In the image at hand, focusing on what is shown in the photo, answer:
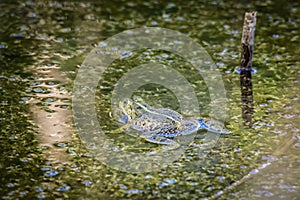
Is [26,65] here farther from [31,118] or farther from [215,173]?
[215,173]

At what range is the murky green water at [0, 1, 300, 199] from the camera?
11.0 feet

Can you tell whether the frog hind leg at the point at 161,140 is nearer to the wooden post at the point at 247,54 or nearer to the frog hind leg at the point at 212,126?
the frog hind leg at the point at 212,126

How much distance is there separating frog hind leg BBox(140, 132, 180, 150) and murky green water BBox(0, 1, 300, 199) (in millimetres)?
54

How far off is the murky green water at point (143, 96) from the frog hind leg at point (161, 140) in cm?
5

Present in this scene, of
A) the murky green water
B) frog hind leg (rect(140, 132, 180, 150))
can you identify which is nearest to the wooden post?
the murky green water

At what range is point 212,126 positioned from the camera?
3.88m

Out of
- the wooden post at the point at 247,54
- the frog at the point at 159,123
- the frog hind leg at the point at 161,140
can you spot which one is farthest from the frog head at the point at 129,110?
the wooden post at the point at 247,54

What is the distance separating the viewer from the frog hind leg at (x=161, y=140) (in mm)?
3671

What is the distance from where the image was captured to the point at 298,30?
17.3 feet

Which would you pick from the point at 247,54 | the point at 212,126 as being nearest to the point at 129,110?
the point at 212,126

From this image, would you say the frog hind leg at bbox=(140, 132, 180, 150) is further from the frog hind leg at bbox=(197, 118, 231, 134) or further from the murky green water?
the frog hind leg at bbox=(197, 118, 231, 134)

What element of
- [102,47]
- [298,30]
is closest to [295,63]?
[298,30]

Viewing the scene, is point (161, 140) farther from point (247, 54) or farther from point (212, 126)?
point (247, 54)

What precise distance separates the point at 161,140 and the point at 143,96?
62 cm
